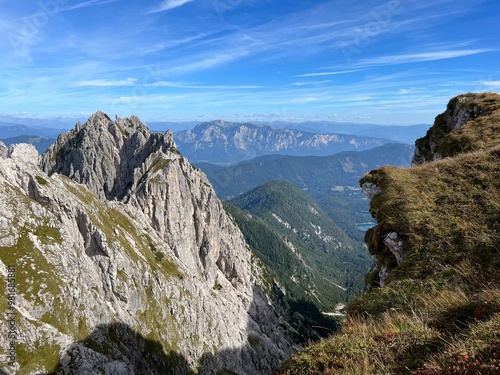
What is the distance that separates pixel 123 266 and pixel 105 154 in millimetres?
91386

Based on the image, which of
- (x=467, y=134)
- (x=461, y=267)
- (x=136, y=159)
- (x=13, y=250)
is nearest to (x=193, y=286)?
(x=13, y=250)

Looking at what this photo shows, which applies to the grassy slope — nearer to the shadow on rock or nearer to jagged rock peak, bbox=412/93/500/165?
jagged rock peak, bbox=412/93/500/165

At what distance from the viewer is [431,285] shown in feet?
49.7

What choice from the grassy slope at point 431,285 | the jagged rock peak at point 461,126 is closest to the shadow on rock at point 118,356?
the grassy slope at point 431,285

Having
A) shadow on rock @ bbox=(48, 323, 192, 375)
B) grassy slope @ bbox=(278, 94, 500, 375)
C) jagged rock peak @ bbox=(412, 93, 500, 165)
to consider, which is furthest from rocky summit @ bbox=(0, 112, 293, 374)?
jagged rock peak @ bbox=(412, 93, 500, 165)

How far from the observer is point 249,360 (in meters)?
121

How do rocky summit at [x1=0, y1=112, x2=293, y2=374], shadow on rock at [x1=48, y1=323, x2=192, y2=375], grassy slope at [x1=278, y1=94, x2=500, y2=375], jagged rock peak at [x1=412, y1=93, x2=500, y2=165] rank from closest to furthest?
1. grassy slope at [x1=278, y1=94, x2=500, y2=375]
2. jagged rock peak at [x1=412, y1=93, x2=500, y2=165]
3. shadow on rock at [x1=48, y1=323, x2=192, y2=375]
4. rocky summit at [x1=0, y1=112, x2=293, y2=374]

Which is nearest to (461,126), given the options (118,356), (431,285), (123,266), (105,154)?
(431,285)

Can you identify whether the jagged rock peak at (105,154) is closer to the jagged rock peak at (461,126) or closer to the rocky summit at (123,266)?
the rocky summit at (123,266)

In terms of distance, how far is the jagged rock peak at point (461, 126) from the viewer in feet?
129

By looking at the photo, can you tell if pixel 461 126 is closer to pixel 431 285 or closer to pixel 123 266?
pixel 431 285

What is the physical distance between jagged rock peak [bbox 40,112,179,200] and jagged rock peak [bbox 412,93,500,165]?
11677cm

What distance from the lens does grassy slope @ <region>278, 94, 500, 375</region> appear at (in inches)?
344

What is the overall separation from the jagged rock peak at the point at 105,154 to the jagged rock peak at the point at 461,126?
11677 cm
